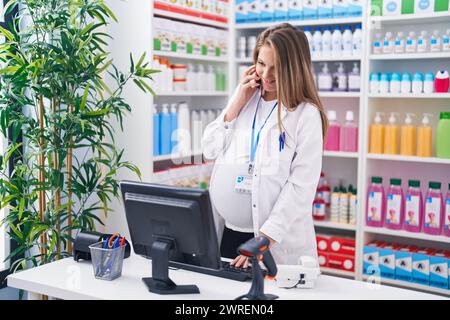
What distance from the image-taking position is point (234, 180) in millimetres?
2354

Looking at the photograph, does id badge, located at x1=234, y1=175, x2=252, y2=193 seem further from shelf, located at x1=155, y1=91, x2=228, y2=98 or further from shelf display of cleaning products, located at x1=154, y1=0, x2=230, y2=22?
shelf display of cleaning products, located at x1=154, y1=0, x2=230, y2=22

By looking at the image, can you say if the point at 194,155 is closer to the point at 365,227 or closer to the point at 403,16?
the point at 365,227

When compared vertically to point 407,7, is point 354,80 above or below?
below

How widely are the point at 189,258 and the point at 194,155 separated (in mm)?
2130

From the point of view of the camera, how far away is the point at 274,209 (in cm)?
220

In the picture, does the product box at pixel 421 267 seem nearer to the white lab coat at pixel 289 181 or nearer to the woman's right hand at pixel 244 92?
the white lab coat at pixel 289 181

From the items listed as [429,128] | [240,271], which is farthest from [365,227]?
[240,271]

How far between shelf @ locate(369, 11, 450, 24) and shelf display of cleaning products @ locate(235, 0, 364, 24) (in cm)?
19

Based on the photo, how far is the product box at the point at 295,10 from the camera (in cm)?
389

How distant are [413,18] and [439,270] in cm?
164

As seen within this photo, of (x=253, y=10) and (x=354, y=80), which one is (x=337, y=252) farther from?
(x=253, y=10)

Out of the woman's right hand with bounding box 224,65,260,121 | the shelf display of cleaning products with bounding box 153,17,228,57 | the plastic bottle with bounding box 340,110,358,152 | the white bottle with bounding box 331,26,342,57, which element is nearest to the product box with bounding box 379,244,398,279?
→ the plastic bottle with bounding box 340,110,358,152

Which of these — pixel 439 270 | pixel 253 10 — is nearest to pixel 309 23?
pixel 253 10

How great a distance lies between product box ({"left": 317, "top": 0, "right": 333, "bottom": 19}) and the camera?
149 inches
